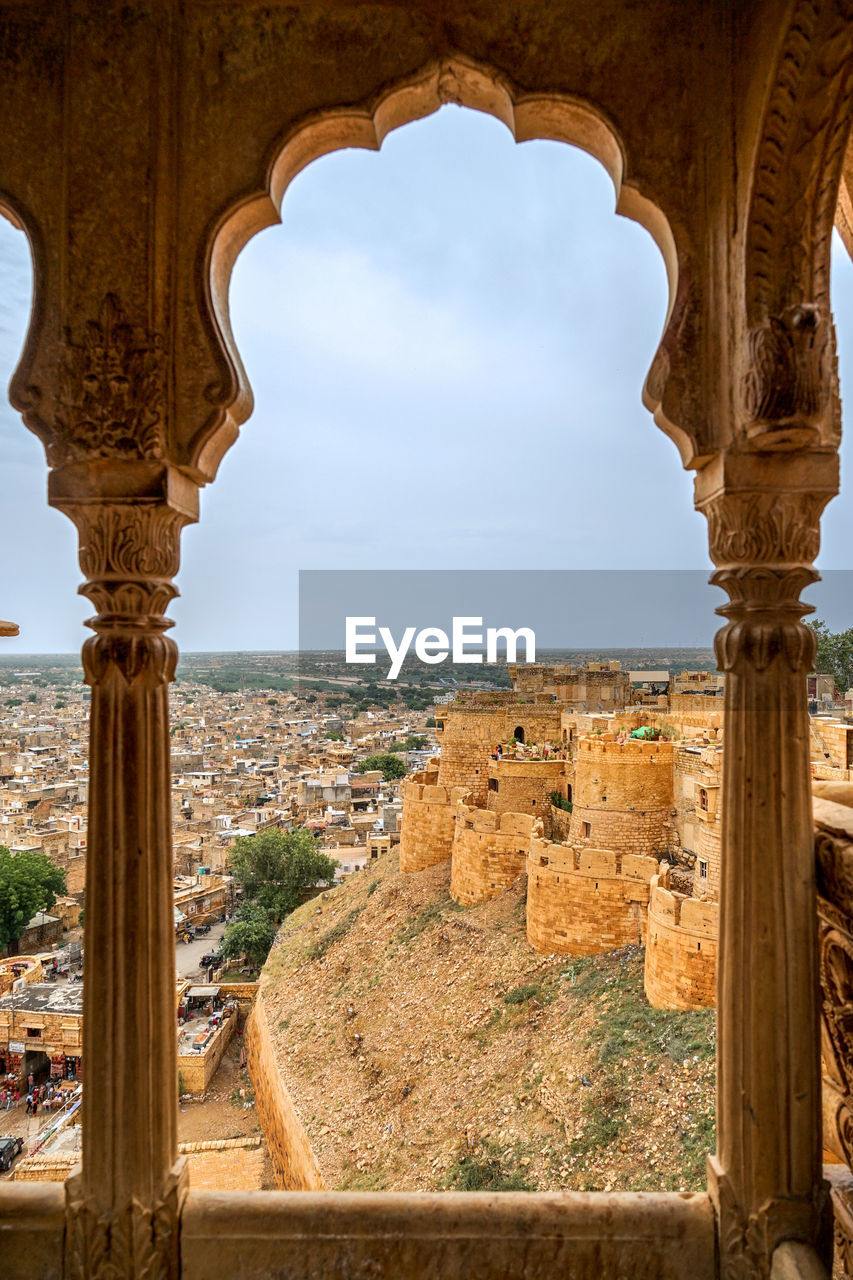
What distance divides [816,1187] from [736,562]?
63.1 inches

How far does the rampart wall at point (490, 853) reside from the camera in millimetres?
14961

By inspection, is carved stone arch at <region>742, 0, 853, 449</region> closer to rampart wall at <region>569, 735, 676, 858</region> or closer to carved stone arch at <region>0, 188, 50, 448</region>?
carved stone arch at <region>0, 188, 50, 448</region>

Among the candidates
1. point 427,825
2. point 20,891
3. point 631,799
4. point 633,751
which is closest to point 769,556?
point 633,751

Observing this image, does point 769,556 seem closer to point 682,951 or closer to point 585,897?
point 682,951

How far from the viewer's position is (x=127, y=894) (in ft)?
6.45

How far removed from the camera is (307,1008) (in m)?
15.1

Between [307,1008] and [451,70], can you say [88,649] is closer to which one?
[451,70]

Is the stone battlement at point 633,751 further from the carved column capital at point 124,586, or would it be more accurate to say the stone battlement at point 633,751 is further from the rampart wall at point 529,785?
the carved column capital at point 124,586

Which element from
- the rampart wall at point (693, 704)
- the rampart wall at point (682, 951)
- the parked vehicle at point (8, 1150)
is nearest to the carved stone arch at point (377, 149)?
the rampart wall at point (682, 951)

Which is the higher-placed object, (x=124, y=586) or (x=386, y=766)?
(x=124, y=586)

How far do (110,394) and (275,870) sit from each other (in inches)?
1022

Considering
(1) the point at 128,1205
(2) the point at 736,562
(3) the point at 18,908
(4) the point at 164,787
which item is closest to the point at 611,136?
(2) the point at 736,562

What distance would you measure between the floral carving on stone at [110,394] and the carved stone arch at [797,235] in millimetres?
1592

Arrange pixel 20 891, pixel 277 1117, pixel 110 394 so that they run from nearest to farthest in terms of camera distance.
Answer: pixel 110 394 → pixel 277 1117 → pixel 20 891
